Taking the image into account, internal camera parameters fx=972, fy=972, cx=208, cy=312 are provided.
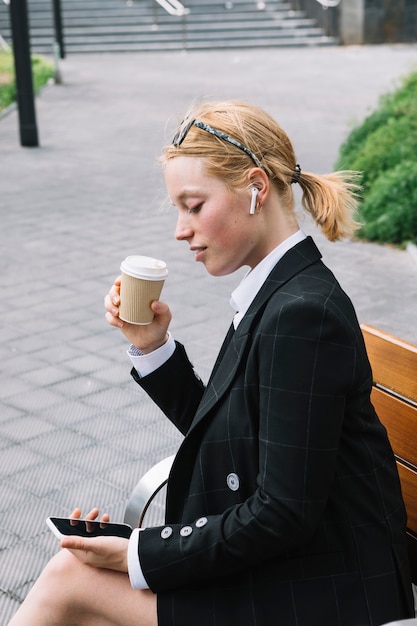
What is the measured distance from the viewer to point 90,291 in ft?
22.1

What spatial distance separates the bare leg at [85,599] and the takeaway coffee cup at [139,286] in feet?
1.95

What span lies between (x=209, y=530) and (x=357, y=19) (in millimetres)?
24136

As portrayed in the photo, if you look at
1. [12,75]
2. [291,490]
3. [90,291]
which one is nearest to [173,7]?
[12,75]

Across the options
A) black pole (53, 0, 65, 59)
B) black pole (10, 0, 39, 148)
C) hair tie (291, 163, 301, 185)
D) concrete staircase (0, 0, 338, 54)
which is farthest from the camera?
concrete staircase (0, 0, 338, 54)

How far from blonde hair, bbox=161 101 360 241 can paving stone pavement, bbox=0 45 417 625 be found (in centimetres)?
25

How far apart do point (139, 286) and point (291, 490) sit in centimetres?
64

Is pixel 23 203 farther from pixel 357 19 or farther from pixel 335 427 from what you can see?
pixel 357 19

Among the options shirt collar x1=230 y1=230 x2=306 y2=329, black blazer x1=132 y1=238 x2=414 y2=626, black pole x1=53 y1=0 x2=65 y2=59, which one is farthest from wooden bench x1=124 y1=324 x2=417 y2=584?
black pole x1=53 y1=0 x2=65 y2=59

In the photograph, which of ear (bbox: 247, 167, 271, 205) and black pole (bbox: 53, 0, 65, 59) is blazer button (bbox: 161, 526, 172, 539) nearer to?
ear (bbox: 247, 167, 271, 205)

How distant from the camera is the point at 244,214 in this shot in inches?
80.6

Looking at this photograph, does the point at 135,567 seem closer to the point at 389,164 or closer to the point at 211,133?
the point at 211,133

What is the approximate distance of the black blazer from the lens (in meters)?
1.83

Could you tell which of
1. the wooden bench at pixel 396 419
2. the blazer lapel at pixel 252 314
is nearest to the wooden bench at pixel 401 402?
the wooden bench at pixel 396 419

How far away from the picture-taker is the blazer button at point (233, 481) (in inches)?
77.6
